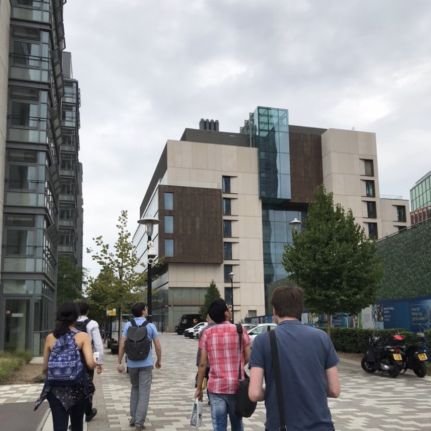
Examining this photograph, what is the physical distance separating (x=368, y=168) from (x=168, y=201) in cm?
2912

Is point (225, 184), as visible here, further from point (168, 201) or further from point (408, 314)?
point (408, 314)

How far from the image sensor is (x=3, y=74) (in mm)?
26812

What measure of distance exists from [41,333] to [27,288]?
7.93 feet

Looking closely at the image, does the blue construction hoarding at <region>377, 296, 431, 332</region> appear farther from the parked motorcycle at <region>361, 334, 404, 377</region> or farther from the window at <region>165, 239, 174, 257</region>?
the window at <region>165, 239, 174, 257</region>

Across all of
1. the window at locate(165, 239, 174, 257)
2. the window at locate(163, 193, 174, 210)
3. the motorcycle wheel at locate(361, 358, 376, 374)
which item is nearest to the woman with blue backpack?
the motorcycle wheel at locate(361, 358, 376, 374)

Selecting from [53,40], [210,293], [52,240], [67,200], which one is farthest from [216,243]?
[53,40]

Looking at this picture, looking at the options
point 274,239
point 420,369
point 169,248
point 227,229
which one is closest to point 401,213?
point 274,239

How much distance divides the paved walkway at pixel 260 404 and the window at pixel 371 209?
6540cm

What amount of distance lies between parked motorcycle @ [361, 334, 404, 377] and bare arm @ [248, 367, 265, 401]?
42.5ft

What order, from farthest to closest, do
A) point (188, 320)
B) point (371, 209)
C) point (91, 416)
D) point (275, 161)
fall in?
point (371, 209) → point (275, 161) → point (188, 320) → point (91, 416)

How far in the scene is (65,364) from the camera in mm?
5289

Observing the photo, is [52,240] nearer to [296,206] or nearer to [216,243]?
[216,243]

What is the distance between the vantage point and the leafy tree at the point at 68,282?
4506cm

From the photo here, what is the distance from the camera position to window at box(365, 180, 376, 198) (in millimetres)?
80500
